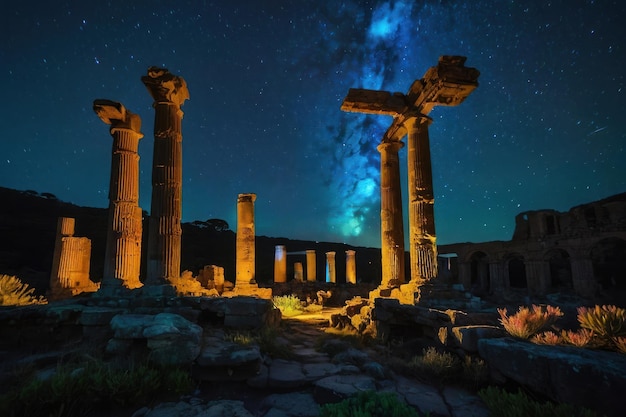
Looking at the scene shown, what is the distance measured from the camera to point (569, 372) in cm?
354

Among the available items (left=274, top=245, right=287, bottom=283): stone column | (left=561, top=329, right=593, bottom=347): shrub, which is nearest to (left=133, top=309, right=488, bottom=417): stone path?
(left=561, top=329, right=593, bottom=347): shrub

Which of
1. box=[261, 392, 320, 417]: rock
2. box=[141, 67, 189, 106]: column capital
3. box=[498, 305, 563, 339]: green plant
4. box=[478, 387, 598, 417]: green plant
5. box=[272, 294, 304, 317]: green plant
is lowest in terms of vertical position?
box=[272, 294, 304, 317]: green plant

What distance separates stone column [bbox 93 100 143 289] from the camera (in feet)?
33.5

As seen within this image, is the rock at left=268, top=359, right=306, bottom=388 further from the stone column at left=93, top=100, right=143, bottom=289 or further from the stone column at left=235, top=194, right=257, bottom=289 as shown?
the stone column at left=235, top=194, right=257, bottom=289

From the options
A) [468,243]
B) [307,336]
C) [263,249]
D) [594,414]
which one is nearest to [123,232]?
[307,336]

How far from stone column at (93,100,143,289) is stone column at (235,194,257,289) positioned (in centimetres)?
718

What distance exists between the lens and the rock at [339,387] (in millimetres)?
4516

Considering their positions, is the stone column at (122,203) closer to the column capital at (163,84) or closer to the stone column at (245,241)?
the column capital at (163,84)

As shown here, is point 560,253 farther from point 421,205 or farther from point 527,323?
point 527,323

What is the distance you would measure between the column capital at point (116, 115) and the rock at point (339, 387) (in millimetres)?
9921

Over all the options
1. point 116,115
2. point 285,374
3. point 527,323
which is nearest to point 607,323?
point 527,323

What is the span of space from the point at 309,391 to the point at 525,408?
2.71 metres

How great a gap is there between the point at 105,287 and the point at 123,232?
5.59 ft

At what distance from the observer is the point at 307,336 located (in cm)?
905
